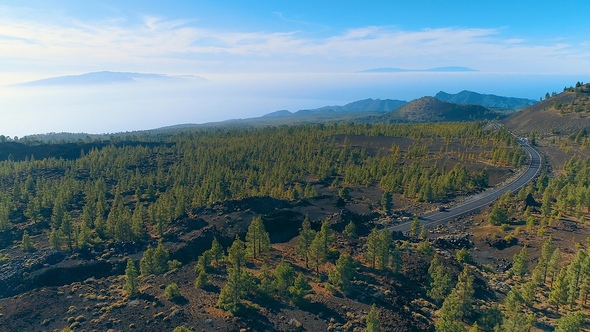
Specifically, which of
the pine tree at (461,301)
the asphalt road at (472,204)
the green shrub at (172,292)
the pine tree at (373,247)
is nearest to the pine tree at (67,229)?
the green shrub at (172,292)

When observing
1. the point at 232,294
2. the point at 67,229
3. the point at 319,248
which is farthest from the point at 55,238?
the point at 319,248

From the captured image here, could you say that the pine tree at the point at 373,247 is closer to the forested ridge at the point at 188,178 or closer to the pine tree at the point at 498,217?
the pine tree at the point at 498,217

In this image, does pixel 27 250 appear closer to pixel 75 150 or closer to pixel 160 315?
pixel 160 315

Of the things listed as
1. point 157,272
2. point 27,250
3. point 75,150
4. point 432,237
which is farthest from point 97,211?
point 75,150

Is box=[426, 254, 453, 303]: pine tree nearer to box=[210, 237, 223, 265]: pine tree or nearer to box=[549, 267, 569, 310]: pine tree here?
box=[549, 267, 569, 310]: pine tree

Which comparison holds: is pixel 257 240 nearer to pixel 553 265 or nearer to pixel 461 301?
pixel 461 301
